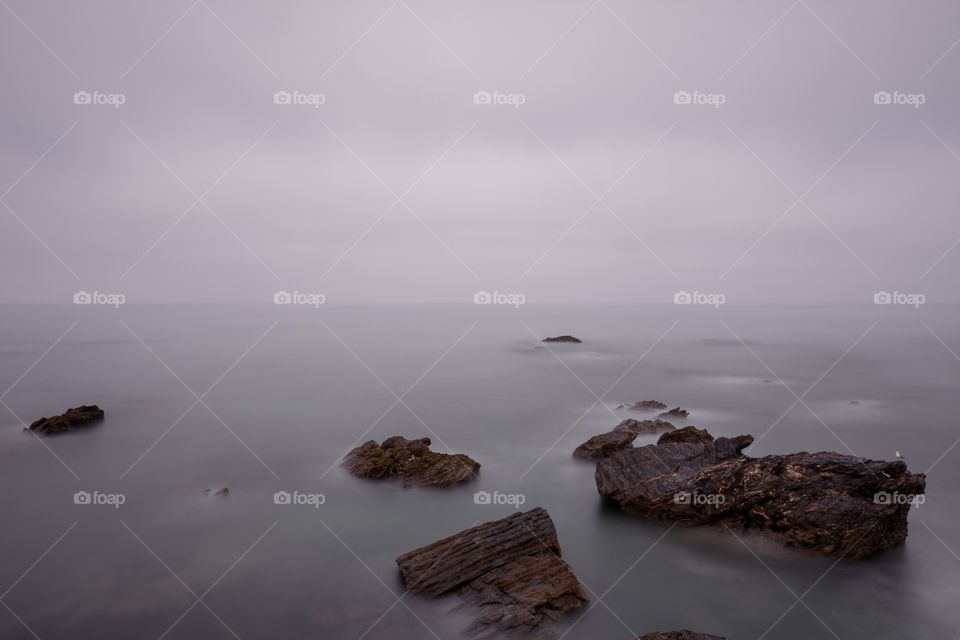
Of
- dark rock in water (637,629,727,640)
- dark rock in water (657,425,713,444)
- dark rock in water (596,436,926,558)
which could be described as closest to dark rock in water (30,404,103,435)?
dark rock in water (596,436,926,558)

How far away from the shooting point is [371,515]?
539 inches

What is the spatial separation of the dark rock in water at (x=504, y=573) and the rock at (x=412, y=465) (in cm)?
494

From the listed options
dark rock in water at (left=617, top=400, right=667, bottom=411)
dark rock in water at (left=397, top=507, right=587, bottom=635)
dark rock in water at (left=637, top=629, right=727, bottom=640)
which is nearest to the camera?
dark rock in water at (left=637, top=629, right=727, bottom=640)

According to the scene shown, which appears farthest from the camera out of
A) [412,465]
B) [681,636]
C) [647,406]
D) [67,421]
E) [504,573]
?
[647,406]

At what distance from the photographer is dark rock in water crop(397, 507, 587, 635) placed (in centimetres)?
897

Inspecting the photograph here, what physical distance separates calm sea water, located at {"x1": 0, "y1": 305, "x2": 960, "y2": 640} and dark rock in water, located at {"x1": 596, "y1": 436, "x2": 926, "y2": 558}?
48 centimetres

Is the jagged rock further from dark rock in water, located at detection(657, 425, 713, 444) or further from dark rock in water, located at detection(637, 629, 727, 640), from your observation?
dark rock in water, located at detection(637, 629, 727, 640)

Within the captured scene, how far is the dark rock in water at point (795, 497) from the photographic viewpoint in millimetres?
11219

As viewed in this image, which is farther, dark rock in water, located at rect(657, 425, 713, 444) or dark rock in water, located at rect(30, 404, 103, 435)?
dark rock in water, located at rect(30, 404, 103, 435)

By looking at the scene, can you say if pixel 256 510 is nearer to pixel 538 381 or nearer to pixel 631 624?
pixel 631 624

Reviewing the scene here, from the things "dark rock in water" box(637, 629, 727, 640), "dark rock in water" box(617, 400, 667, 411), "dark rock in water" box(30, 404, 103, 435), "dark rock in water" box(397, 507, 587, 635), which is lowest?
Answer: "dark rock in water" box(637, 629, 727, 640)

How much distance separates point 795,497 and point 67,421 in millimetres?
28046

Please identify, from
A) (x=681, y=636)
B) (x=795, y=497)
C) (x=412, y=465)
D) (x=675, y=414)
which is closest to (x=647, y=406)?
(x=675, y=414)

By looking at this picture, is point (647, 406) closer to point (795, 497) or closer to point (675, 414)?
point (675, 414)
